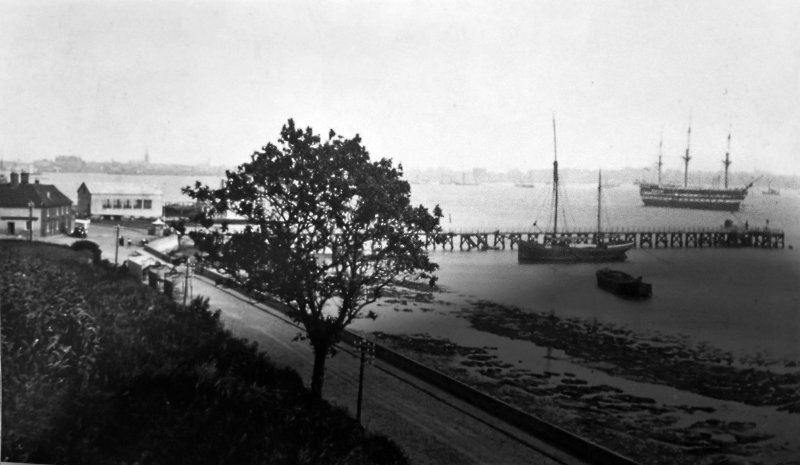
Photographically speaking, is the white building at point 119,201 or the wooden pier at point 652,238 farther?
the wooden pier at point 652,238

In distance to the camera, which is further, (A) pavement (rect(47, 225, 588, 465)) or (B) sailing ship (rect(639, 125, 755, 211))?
(B) sailing ship (rect(639, 125, 755, 211))

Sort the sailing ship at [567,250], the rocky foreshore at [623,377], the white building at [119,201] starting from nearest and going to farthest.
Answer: the rocky foreshore at [623,377]
the white building at [119,201]
the sailing ship at [567,250]

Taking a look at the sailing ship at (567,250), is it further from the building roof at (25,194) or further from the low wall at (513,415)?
the building roof at (25,194)

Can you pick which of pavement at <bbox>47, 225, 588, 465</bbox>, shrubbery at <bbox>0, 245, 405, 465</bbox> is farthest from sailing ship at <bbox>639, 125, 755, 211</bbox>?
shrubbery at <bbox>0, 245, 405, 465</bbox>

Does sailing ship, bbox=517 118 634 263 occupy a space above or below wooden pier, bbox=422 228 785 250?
below

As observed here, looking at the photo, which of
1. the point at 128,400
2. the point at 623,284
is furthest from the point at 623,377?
the point at 128,400

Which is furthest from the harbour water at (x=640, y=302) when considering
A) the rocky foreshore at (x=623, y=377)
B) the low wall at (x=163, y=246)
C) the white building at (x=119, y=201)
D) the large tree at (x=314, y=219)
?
the low wall at (x=163, y=246)

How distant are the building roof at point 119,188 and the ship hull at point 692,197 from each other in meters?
8.42

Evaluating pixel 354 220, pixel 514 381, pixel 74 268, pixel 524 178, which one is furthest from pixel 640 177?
pixel 74 268

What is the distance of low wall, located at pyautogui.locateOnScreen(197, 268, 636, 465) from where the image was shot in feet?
22.4

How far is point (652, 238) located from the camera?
18.6m

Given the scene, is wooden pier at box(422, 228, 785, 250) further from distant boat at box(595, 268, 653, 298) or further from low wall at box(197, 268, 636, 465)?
low wall at box(197, 268, 636, 465)

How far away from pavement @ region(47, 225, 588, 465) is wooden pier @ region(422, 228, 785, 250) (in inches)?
107

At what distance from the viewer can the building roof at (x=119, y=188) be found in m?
9.61
